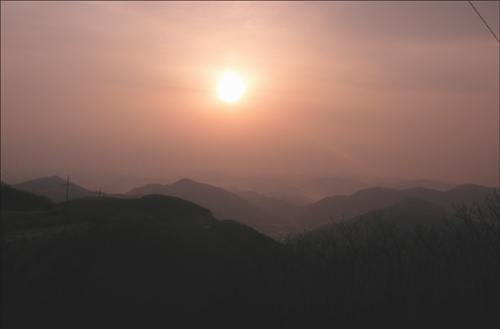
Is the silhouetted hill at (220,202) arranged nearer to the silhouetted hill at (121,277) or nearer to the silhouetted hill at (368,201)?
the silhouetted hill at (368,201)

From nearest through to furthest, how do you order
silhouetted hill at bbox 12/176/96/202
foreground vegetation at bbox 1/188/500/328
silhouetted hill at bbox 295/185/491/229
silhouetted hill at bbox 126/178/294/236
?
1. foreground vegetation at bbox 1/188/500/328
2. silhouetted hill at bbox 295/185/491/229
3. silhouetted hill at bbox 12/176/96/202
4. silhouetted hill at bbox 126/178/294/236

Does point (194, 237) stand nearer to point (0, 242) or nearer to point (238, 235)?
point (238, 235)

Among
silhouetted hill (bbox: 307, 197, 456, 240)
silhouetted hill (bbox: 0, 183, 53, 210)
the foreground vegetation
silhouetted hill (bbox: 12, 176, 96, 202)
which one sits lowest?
the foreground vegetation

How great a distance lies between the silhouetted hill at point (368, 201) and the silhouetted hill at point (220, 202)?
18830 millimetres

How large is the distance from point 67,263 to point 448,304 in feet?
92.2

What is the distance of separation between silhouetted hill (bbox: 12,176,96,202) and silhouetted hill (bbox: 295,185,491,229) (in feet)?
330

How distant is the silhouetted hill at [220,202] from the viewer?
15212 cm

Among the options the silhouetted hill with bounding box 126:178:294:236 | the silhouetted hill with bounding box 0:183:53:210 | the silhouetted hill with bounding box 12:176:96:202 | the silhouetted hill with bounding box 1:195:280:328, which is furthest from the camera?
the silhouetted hill with bounding box 126:178:294:236

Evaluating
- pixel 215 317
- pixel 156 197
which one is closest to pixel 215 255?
pixel 215 317

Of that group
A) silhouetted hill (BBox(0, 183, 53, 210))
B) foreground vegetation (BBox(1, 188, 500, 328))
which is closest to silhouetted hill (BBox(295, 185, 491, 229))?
silhouetted hill (BBox(0, 183, 53, 210))

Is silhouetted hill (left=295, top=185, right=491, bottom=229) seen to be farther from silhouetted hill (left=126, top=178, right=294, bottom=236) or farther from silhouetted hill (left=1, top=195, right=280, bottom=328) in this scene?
silhouetted hill (left=1, top=195, right=280, bottom=328)

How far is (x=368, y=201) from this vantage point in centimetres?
16650

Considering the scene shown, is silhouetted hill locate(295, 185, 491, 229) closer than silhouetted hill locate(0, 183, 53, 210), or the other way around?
silhouetted hill locate(0, 183, 53, 210)

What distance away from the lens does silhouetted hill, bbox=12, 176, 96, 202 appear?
149500 millimetres
